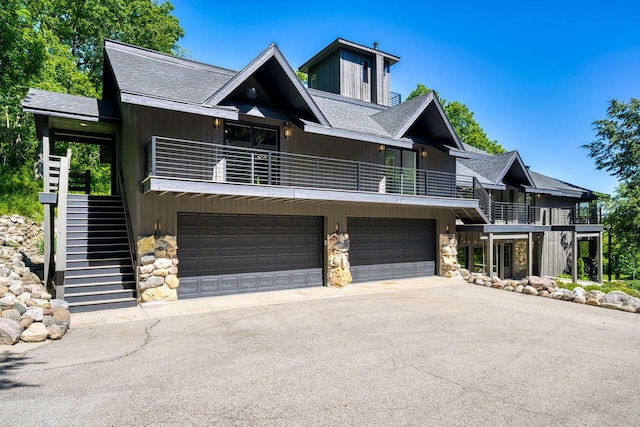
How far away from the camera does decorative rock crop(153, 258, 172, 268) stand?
10.1 m

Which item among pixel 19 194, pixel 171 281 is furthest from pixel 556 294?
pixel 19 194

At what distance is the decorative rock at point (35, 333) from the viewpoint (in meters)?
6.63

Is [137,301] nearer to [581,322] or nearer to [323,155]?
[323,155]

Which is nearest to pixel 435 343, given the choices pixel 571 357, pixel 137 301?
pixel 571 357

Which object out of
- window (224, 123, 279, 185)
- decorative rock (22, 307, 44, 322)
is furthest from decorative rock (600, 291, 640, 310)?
decorative rock (22, 307, 44, 322)

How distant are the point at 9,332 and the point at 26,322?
1.48 feet

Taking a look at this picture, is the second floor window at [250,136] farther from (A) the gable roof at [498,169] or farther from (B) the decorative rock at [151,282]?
(A) the gable roof at [498,169]

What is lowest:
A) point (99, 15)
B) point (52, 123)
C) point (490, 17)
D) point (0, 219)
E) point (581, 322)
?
point (581, 322)

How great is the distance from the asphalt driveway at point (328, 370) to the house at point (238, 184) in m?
2.38

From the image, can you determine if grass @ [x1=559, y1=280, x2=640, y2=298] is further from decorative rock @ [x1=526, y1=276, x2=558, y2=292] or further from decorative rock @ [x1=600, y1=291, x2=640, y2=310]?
decorative rock @ [x1=600, y1=291, x2=640, y2=310]

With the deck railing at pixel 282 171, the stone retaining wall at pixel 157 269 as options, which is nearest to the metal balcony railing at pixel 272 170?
the deck railing at pixel 282 171

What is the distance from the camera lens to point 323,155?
13.7 meters

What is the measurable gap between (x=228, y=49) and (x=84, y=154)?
12634 mm

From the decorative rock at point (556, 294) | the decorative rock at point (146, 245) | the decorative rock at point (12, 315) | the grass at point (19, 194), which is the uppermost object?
the grass at point (19, 194)
